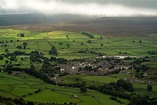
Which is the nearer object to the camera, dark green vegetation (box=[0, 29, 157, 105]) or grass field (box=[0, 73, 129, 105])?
grass field (box=[0, 73, 129, 105])

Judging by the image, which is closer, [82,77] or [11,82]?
[11,82]

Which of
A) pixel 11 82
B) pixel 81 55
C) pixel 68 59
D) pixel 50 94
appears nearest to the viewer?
pixel 50 94

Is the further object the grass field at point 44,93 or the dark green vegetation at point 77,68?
the dark green vegetation at point 77,68

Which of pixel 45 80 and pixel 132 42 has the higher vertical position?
pixel 132 42

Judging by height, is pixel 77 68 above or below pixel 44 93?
above

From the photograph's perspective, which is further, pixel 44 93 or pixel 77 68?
pixel 77 68

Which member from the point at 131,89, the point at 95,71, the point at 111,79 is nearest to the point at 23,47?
the point at 95,71

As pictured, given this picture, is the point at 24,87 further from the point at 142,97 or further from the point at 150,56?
the point at 150,56

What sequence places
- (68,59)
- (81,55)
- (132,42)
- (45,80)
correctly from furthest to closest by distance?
(132,42) < (81,55) < (68,59) < (45,80)
